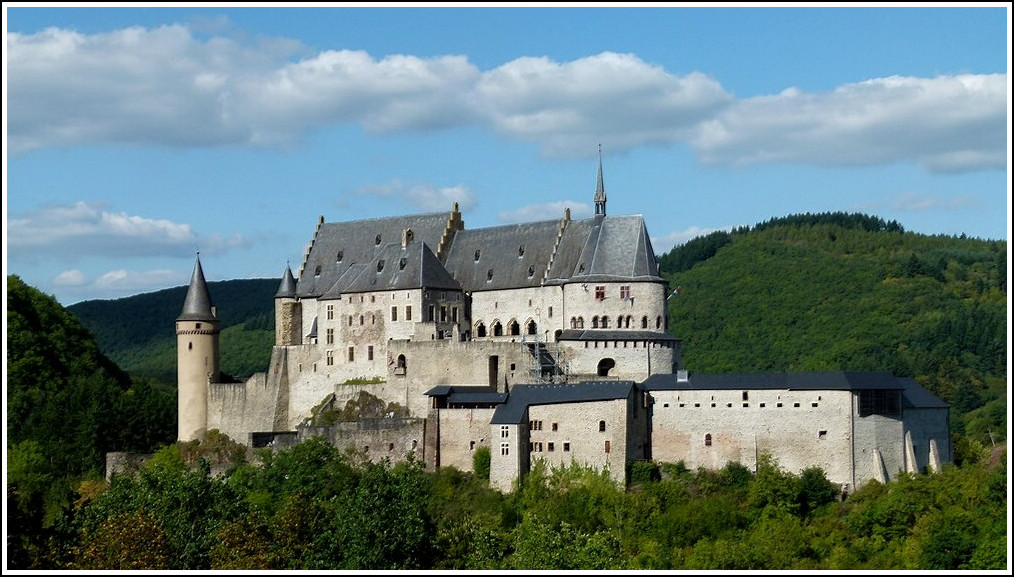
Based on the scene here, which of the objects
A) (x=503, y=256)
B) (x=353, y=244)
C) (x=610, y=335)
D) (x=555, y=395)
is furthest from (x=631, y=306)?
(x=353, y=244)

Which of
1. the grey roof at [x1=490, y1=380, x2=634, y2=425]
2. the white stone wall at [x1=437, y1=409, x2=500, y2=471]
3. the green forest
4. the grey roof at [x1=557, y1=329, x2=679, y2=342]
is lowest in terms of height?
the green forest

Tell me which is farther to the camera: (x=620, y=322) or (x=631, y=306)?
Answer: (x=631, y=306)

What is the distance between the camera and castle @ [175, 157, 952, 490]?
60.0 meters

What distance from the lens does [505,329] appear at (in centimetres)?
7325

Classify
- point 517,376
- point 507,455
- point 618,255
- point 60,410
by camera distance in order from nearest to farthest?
point 507,455 → point 517,376 → point 618,255 → point 60,410

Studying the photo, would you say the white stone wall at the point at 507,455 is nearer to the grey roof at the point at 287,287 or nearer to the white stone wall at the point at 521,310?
the white stone wall at the point at 521,310

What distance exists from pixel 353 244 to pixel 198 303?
7.95m

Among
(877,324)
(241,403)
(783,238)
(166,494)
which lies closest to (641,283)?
(241,403)

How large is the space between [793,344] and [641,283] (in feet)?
154

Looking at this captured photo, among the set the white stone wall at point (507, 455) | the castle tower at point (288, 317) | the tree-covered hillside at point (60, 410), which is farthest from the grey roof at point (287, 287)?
the white stone wall at point (507, 455)

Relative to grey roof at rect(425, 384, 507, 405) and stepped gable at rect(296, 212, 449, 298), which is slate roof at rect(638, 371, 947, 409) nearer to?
grey roof at rect(425, 384, 507, 405)

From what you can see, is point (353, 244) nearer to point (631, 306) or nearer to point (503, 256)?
point (503, 256)

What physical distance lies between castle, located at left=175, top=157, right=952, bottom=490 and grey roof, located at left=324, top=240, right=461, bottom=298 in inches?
3.5

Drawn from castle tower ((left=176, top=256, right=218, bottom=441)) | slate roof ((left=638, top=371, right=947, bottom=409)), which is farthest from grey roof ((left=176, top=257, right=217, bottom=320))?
slate roof ((left=638, top=371, right=947, bottom=409))
